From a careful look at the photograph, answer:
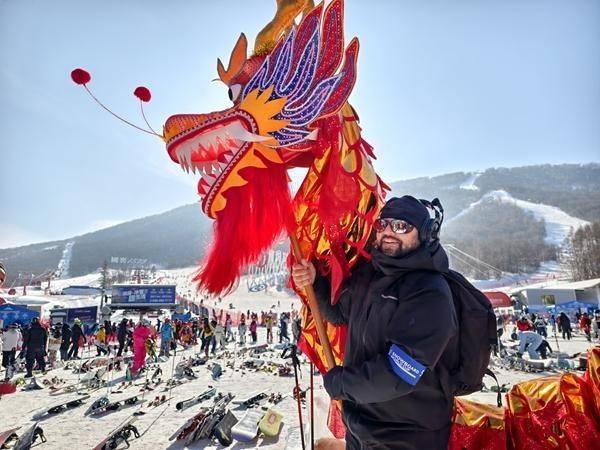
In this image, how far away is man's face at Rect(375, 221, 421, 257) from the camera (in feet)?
5.80

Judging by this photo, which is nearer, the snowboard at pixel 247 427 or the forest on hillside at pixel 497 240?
the snowboard at pixel 247 427

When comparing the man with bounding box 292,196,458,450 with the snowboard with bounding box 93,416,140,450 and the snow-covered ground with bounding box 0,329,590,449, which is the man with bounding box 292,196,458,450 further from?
the snowboard with bounding box 93,416,140,450

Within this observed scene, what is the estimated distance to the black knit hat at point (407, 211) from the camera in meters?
1.75

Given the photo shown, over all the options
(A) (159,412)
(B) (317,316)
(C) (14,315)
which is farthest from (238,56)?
(C) (14,315)

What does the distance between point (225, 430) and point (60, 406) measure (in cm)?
416

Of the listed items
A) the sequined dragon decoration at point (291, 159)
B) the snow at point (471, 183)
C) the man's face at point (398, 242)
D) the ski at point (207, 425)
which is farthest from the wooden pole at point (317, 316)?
the snow at point (471, 183)

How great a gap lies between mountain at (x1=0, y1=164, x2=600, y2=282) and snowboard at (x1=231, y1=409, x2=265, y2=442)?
186 feet

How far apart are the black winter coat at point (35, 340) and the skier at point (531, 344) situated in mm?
14727

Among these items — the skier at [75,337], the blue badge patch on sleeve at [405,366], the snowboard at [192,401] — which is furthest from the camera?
the skier at [75,337]

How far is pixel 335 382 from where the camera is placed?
5.39 ft

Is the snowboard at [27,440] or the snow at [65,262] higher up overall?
the snow at [65,262]

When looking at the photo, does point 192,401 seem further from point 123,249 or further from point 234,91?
point 123,249

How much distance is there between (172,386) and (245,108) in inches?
354

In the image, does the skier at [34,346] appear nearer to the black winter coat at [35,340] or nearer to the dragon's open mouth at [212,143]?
the black winter coat at [35,340]
